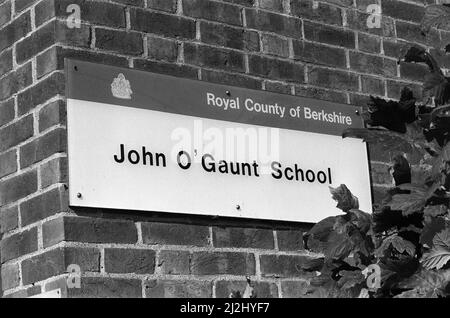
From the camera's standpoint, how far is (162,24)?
376 centimetres

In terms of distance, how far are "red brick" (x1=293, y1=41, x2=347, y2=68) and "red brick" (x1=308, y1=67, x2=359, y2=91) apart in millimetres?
40

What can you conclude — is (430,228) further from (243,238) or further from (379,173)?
(379,173)

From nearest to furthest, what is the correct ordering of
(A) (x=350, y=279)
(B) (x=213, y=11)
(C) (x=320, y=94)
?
(A) (x=350, y=279) < (B) (x=213, y=11) < (C) (x=320, y=94)

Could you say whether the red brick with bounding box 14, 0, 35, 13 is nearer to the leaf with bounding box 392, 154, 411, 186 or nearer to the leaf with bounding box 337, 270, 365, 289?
the leaf with bounding box 392, 154, 411, 186

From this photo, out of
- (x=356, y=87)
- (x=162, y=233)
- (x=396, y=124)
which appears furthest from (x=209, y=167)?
(x=396, y=124)

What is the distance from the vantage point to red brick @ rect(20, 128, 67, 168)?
3367mm

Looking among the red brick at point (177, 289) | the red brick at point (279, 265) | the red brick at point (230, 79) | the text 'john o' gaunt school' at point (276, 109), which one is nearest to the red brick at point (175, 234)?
the red brick at point (177, 289)

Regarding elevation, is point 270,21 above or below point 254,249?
above

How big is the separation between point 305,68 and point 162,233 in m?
1.12

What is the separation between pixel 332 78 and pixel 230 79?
58 centimetres

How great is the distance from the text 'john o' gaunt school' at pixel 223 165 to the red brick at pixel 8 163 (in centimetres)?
46

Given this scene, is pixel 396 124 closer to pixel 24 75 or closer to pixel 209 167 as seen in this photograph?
pixel 209 167

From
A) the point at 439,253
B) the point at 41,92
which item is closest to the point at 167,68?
the point at 41,92

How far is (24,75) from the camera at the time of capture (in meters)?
3.66
